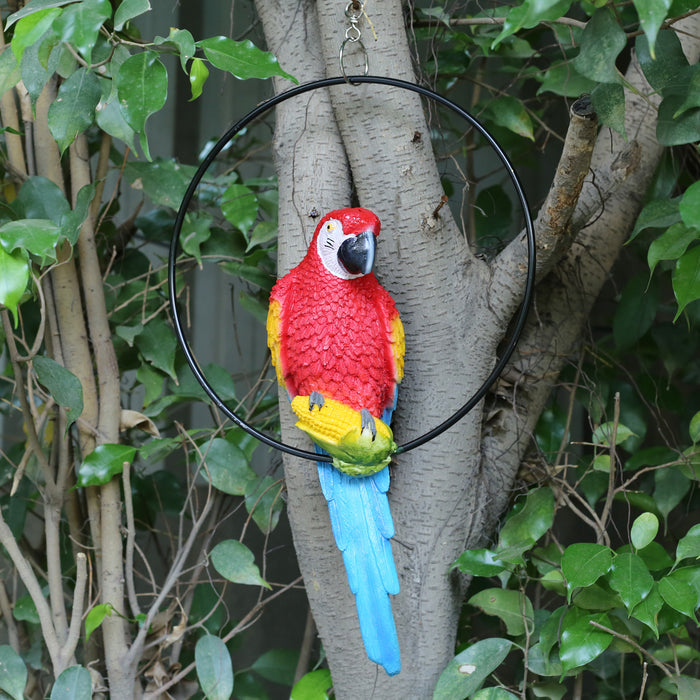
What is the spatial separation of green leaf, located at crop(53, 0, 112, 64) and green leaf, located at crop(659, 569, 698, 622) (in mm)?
630

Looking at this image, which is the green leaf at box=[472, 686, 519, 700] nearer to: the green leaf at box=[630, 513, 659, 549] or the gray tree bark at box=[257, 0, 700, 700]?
the gray tree bark at box=[257, 0, 700, 700]

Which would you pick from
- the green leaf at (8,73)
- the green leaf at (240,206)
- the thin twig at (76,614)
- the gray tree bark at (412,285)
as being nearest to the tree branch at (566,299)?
the gray tree bark at (412,285)

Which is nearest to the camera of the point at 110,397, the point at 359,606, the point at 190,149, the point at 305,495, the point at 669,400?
the point at 359,606

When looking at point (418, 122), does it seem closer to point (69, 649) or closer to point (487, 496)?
point (487, 496)

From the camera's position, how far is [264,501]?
0.87 metres

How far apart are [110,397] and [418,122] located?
1.49 feet

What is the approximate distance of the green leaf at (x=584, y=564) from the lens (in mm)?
677

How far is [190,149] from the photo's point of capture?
1.31 meters

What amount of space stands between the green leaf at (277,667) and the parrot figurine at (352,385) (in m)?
0.37

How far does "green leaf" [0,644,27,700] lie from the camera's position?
79 cm

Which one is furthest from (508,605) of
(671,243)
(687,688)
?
(671,243)

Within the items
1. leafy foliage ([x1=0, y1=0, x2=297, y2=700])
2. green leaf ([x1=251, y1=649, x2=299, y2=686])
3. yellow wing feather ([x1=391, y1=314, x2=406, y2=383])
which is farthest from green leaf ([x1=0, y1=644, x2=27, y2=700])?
yellow wing feather ([x1=391, y1=314, x2=406, y2=383])

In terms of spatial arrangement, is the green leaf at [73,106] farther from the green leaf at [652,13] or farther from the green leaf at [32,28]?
the green leaf at [652,13]

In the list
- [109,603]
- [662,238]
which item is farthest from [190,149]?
[662,238]
